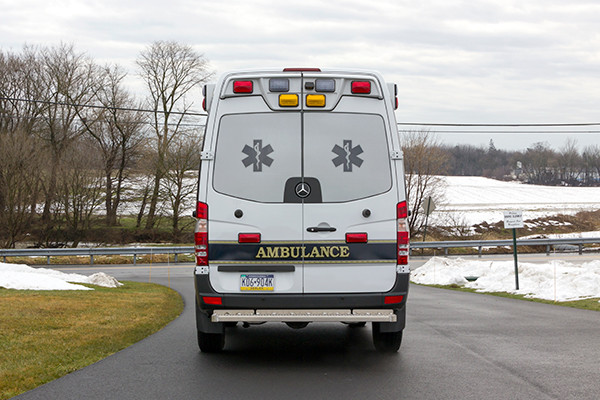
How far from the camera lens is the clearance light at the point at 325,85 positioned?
7.38 m

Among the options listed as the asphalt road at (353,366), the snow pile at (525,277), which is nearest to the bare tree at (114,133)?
the snow pile at (525,277)

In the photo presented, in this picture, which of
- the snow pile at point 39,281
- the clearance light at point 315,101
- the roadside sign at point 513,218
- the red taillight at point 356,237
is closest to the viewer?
the red taillight at point 356,237

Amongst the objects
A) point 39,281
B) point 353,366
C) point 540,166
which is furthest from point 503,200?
point 353,366

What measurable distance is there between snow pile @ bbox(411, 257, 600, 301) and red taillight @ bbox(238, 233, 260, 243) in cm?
1224

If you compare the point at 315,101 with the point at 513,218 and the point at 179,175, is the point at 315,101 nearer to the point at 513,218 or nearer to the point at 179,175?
the point at 513,218

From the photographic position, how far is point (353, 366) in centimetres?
767

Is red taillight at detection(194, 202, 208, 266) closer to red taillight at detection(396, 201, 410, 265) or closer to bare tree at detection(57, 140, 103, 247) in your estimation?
red taillight at detection(396, 201, 410, 265)

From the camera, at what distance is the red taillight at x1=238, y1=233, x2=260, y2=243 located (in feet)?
23.6

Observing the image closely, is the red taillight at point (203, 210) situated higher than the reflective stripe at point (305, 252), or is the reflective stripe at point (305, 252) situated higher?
the red taillight at point (203, 210)

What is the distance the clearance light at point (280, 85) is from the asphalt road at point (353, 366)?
2.80m

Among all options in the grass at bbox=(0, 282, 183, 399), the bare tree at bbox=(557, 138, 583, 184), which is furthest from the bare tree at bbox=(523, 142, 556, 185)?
the grass at bbox=(0, 282, 183, 399)

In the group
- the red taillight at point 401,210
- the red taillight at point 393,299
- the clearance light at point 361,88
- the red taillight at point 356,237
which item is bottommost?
the red taillight at point 393,299

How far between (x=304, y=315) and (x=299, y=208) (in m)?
1.05

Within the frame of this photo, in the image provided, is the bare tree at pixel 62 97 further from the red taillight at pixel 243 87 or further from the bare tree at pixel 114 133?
the red taillight at pixel 243 87
